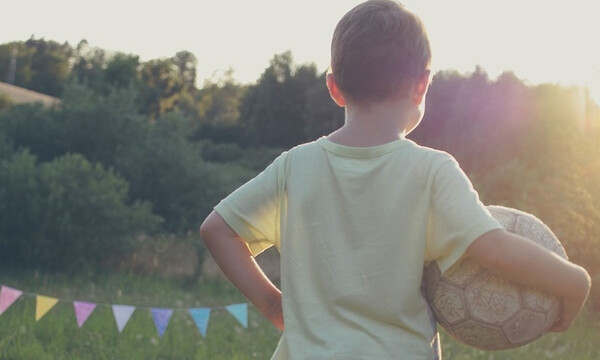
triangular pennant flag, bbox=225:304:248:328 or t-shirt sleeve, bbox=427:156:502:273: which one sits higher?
t-shirt sleeve, bbox=427:156:502:273

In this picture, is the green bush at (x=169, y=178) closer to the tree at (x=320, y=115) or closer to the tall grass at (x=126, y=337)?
the tall grass at (x=126, y=337)

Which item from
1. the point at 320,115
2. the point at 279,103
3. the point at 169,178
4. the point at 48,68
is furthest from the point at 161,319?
the point at 48,68

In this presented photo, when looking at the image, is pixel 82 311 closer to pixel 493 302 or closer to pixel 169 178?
pixel 493 302

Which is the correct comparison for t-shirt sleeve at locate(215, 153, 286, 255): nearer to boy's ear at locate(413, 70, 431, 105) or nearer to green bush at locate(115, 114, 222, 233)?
boy's ear at locate(413, 70, 431, 105)

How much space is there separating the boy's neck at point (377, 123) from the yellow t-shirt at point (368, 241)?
0.03 metres

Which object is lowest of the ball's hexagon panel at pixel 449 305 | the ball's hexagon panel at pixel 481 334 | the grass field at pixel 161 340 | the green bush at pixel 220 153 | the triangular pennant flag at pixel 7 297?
the green bush at pixel 220 153

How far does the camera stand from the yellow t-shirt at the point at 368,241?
2311 millimetres

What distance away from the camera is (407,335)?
2.35 metres

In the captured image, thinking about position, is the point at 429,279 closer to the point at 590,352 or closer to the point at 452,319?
the point at 452,319

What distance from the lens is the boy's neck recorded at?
2422mm

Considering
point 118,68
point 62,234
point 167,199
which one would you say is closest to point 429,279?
point 62,234

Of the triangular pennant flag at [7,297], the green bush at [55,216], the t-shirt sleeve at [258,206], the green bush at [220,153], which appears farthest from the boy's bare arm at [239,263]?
the green bush at [220,153]

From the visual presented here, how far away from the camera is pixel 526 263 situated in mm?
2271

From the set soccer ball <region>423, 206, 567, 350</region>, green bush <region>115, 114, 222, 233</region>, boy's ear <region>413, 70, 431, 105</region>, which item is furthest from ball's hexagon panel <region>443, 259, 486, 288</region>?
green bush <region>115, 114, 222, 233</region>
